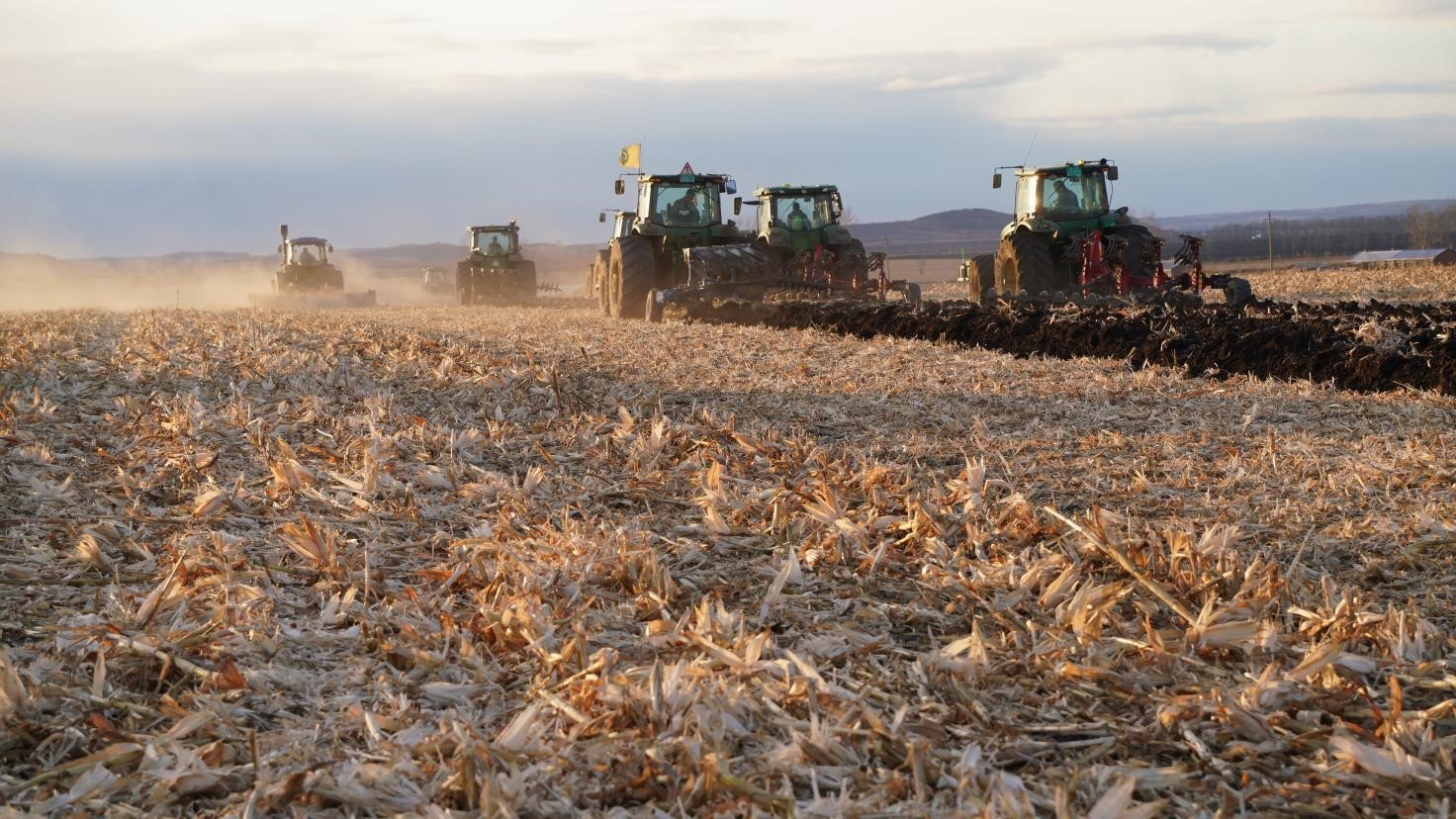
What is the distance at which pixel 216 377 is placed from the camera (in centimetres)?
951

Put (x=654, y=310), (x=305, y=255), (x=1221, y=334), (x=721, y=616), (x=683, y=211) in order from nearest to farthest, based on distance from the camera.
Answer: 1. (x=721, y=616)
2. (x=1221, y=334)
3. (x=654, y=310)
4. (x=683, y=211)
5. (x=305, y=255)

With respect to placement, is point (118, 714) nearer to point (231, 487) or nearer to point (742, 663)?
point (742, 663)

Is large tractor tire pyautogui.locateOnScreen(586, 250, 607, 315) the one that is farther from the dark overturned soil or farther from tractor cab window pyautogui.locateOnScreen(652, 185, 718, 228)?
the dark overturned soil

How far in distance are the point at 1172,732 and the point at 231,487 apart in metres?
4.06

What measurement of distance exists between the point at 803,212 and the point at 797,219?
0.23 metres

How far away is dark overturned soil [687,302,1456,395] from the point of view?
914 cm

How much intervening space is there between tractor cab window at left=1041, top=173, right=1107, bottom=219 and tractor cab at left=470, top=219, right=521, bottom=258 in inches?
707

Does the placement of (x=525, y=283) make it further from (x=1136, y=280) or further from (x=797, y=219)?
(x=1136, y=280)

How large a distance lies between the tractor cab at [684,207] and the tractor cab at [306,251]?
688 inches

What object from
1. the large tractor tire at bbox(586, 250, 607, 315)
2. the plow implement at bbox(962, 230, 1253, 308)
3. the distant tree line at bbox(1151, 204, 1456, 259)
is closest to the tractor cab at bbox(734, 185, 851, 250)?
the large tractor tire at bbox(586, 250, 607, 315)

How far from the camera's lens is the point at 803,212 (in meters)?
23.2

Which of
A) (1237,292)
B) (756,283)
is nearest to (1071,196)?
(1237,292)

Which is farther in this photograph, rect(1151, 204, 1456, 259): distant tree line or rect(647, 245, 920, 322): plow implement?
rect(1151, 204, 1456, 259): distant tree line

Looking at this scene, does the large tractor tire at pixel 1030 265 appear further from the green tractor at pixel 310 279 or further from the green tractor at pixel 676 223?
the green tractor at pixel 310 279
